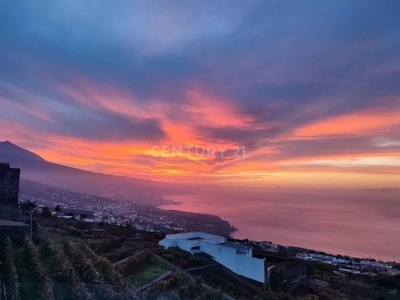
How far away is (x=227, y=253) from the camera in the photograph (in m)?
15.9

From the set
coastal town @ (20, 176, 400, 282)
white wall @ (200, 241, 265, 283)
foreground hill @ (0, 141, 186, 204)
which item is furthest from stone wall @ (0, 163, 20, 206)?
foreground hill @ (0, 141, 186, 204)

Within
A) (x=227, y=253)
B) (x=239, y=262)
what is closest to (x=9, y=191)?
(x=227, y=253)

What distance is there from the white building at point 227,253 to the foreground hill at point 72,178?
65853mm

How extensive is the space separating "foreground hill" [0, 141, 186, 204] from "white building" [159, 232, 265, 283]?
65853 mm

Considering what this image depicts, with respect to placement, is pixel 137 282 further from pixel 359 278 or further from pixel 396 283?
pixel 396 283

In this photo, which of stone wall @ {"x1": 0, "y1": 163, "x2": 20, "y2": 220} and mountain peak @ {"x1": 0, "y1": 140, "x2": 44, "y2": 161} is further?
mountain peak @ {"x1": 0, "y1": 140, "x2": 44, "y2": 161}

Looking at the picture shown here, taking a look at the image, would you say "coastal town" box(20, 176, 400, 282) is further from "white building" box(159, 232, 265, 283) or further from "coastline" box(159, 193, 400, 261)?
"white building" box(159, 232, 265, 283)

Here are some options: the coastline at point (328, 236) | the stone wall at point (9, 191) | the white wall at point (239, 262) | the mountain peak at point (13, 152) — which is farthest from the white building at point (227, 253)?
the mountain peak at point (13, 152)

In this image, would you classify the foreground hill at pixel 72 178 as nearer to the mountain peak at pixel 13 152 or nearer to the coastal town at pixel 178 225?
the mountain peak at pixel 13 152

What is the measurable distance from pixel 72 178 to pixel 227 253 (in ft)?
292

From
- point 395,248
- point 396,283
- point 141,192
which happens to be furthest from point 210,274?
point 141,192

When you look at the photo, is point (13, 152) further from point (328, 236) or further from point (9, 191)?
point (9, 191)

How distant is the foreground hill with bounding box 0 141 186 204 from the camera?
289 feet

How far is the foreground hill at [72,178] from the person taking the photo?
88.1m
